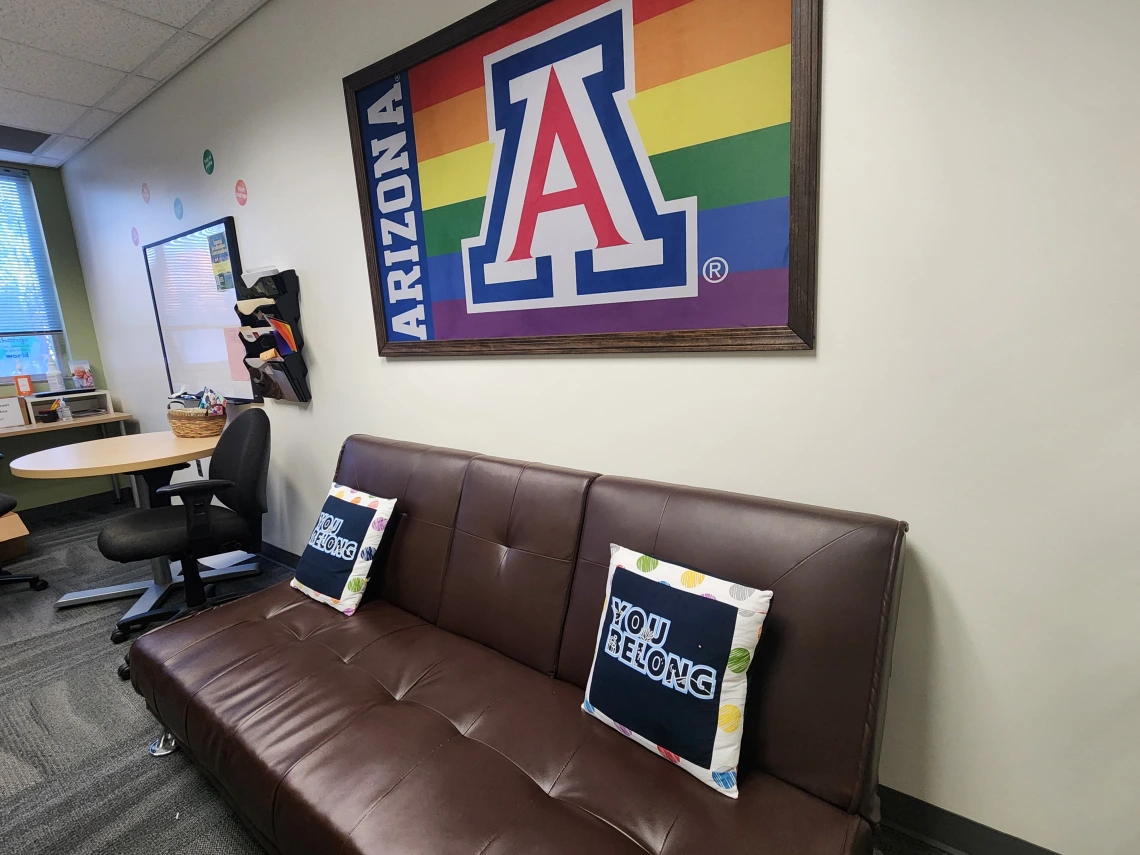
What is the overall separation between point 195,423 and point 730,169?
2993mm

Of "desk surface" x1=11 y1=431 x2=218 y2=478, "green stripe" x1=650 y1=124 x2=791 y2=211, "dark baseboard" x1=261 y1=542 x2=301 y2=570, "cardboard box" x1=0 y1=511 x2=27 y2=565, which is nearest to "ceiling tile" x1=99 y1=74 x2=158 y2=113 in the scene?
"desk surface" x1=11 y1=431 x2=218 y2=478

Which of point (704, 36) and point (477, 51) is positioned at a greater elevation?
point (477, 51)

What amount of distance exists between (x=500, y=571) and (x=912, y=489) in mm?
1098

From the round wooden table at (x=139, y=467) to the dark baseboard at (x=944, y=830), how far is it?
9.79ft

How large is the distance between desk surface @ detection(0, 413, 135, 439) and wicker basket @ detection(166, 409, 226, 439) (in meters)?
1.59

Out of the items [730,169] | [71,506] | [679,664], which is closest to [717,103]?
[730,169]

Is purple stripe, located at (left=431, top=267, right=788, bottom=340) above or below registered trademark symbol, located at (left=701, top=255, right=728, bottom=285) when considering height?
below

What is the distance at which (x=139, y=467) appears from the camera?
239cm

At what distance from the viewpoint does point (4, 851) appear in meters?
1.42

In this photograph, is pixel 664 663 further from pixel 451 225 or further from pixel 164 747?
pixel 164 747

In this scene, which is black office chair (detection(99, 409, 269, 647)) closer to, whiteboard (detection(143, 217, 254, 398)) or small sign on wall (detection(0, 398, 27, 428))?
whiteboard (detection(143, 217, 254, 398))

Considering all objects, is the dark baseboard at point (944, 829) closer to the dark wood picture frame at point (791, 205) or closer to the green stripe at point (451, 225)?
the dark wood picture frame at point (791, 205)

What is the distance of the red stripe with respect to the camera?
137cm

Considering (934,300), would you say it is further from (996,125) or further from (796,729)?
(796,729)
